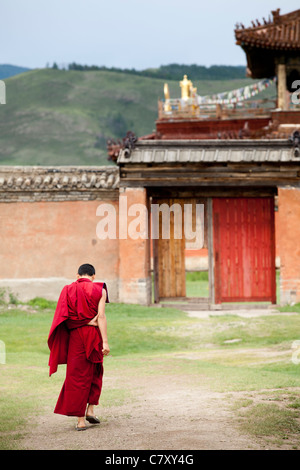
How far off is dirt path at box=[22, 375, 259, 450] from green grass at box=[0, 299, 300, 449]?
0.21 metres

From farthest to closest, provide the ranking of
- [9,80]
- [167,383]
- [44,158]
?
[9,80], [44,158], [167,383]

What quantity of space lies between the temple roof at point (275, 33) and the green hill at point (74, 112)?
59.7 metres

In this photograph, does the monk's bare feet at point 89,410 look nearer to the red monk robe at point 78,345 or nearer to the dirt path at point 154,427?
the red monk robe at point 78,345

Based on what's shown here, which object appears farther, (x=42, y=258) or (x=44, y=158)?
(x=44, y=158)

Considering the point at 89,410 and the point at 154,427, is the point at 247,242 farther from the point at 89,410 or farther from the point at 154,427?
the point at 154,427

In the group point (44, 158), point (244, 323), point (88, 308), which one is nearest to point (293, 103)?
point (244, 323)

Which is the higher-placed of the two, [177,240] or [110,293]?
[177,240]

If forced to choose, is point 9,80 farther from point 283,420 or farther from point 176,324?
point 283,420

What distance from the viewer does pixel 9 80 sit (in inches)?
4564

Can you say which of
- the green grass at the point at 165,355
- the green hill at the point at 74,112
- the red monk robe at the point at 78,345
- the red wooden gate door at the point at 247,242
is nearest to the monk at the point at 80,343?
the red monk robe at the point at 78,345

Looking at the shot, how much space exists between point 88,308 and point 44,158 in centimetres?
8139

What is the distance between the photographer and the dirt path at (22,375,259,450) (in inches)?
241

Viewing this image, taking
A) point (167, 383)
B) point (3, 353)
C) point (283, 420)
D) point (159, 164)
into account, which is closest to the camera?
point (283, 420)

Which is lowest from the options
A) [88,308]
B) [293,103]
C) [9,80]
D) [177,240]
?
[88,308]
